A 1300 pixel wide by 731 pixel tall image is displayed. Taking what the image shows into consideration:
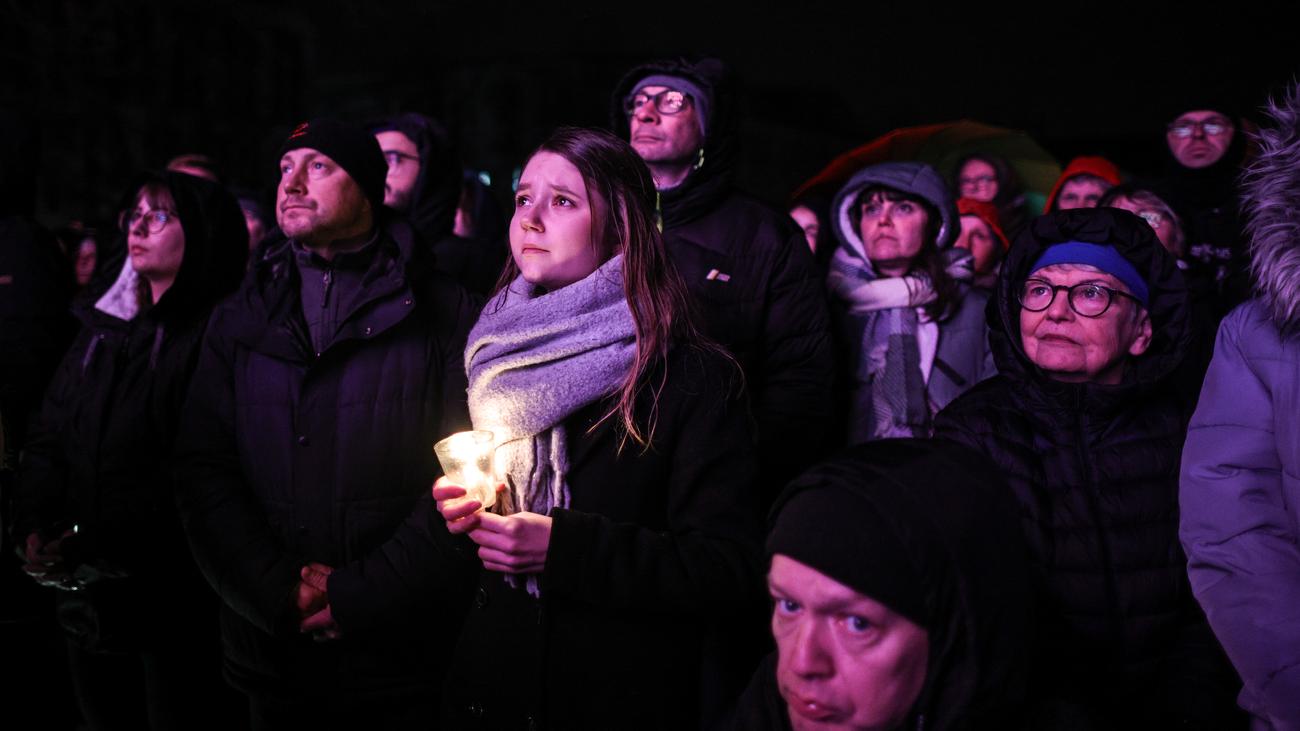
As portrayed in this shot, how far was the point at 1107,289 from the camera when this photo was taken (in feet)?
7.67

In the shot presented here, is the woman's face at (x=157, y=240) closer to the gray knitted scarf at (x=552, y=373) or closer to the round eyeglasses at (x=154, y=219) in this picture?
the round eyeglasses at (x=154, y=219)

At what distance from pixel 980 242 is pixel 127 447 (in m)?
3.72

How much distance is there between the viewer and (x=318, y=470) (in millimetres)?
2572

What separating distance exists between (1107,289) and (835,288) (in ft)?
5.40

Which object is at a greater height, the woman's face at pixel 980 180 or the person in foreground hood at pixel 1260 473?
the woman's face at pixel 980 180

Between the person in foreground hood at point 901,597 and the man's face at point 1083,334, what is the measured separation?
992 millimetres

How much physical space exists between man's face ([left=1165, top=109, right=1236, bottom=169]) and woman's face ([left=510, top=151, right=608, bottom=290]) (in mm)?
4013

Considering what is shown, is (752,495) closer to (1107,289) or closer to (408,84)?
(1107,289)

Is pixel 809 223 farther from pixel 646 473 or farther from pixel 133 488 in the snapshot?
pixel 133 488

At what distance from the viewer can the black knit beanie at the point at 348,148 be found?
288 cm

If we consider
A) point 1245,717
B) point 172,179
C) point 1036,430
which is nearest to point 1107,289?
point 1036,430

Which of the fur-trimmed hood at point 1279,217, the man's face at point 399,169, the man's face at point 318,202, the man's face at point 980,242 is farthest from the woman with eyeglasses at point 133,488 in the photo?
the man's face at point 980,242

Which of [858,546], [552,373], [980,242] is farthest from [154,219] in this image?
[980,242]

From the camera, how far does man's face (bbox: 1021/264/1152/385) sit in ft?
7.60
